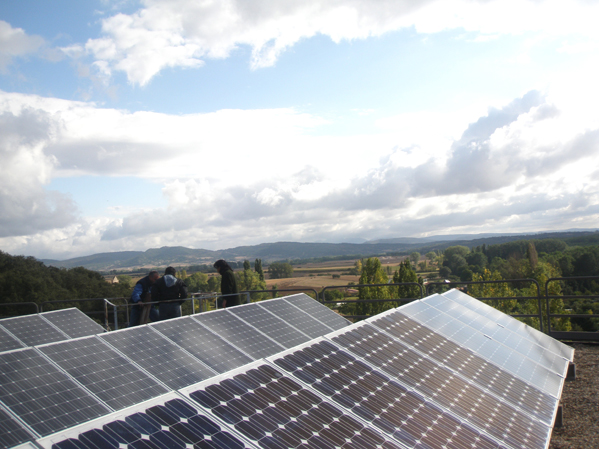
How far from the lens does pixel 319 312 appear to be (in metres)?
8.98

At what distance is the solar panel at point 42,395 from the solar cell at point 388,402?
167 centimetres

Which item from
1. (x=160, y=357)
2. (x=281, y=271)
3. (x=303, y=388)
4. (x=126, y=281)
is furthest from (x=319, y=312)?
(x=281, y=271)

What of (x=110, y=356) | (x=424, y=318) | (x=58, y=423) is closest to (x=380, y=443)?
(x=58, y=423)

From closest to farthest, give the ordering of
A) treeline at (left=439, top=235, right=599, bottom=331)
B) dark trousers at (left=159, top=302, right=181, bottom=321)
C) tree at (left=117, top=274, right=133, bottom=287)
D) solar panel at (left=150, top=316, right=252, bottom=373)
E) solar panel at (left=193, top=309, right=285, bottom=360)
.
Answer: solar panel at (left=150, top=316, right=252, bottom=373) → solar panel at (left=193, top=309, right=285, bottom=360) → dark trousers at (left=159, top=302, right=181, bottom=321) → treeline at (left=439, top=235, right=599, bottom=331) → tree at (left=117, top=274, right=133, bottom=287)

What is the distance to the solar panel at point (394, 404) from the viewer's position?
321 centimetres

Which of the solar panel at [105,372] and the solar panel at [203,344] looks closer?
the solar panel at [105,372]

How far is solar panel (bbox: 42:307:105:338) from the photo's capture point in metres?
10.2

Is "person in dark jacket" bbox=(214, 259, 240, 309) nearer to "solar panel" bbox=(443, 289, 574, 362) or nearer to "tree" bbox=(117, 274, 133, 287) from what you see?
"solar panel" bbox=(443, 289, 574, 362)

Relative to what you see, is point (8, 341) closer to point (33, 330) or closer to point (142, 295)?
point (33, 330)

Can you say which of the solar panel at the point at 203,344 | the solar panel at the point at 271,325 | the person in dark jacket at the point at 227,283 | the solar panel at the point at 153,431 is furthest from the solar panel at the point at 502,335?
the solar panel at the point at 153,431

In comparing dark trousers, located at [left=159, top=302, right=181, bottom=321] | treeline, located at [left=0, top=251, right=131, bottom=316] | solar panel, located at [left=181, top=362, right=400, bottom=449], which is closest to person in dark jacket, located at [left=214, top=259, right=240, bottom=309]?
dark trousers, located at [left=159, top=302, right=181, bottom=321]

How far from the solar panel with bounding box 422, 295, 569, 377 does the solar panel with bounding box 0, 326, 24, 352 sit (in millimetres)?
7653

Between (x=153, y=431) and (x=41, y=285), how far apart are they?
177 ft

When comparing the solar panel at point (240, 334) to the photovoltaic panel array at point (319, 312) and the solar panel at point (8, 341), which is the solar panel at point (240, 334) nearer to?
the photovoltaic panel array at point (319, 312)
